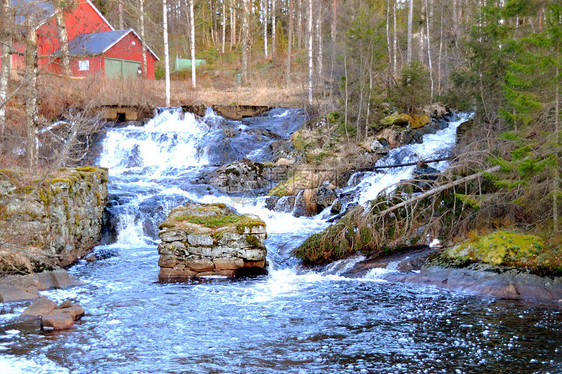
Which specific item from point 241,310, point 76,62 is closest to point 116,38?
point 76,62

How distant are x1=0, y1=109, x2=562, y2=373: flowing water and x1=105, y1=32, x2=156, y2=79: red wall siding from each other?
2389cm

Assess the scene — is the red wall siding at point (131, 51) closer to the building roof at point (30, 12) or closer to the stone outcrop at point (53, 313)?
the building roof at point (30, 12)

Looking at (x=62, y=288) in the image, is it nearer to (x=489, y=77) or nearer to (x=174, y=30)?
(x=489, y=77)

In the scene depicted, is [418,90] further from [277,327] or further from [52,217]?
[277,327]

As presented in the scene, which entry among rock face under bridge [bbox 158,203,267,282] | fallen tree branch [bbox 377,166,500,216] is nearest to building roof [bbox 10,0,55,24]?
rock face under bridge [bbox 158,203,267,282]

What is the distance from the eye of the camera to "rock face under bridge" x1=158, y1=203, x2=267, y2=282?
11578 millimetres

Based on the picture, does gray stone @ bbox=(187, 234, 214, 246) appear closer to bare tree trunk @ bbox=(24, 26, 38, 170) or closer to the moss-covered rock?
bare tree trunk @ bbox=(24, 26, 38, 170)

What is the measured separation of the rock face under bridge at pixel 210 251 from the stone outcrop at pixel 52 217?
2437 millimetres

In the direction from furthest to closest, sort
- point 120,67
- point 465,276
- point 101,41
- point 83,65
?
1. point 120,67
2. point 101,41
3. point 83,65
4. point 465,276

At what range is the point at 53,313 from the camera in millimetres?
8289

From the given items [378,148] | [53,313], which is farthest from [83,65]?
[53,313]

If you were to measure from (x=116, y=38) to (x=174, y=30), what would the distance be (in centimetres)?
1891

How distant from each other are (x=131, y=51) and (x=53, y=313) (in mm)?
31148

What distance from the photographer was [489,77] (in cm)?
1530
